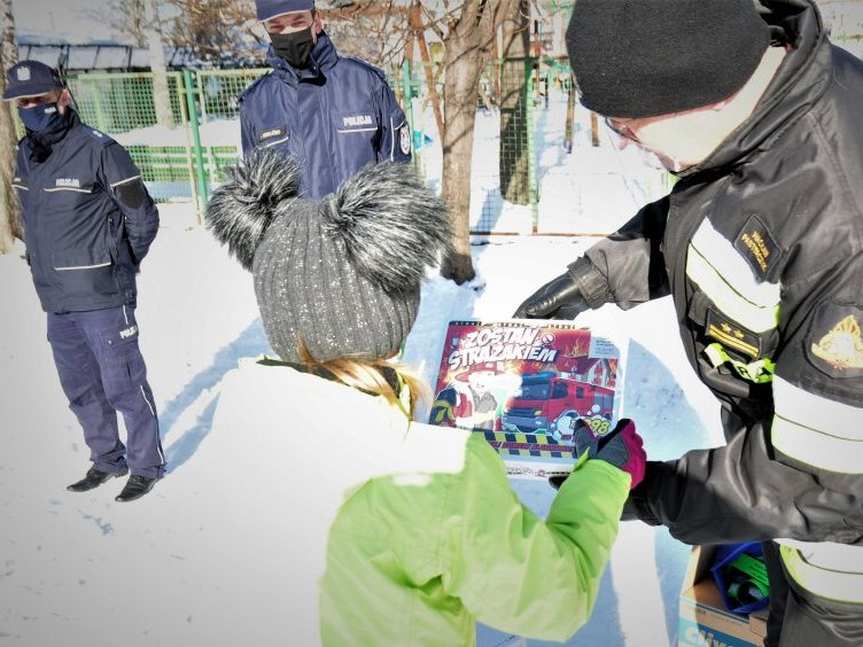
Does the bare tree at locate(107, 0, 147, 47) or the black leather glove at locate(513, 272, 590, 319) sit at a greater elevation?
the bare tree at locate(107, 0, 147, 47)

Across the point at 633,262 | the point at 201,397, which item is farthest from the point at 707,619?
the point at 201,397

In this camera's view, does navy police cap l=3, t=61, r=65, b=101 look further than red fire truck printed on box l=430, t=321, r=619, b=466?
Yes

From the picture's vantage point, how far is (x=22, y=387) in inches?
221

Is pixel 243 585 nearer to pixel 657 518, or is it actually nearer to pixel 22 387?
pixel 657 518

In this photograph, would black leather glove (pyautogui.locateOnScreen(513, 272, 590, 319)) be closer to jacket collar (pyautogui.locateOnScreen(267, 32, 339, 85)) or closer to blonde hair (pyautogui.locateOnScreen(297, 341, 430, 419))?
blonde hair (pyautogui.locateOnScreen(297, 341, 430, 419))

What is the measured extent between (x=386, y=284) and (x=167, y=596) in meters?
2.42

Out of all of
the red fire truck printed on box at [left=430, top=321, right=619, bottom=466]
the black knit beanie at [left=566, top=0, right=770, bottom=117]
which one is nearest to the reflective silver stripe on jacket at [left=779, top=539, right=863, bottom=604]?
the black knit beanie at [left=566, top=0, right=770, bottom=117]

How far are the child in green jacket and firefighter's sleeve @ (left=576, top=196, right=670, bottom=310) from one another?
0.81 m

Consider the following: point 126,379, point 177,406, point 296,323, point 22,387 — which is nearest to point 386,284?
point 296,323

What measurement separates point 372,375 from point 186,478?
9.97 feet

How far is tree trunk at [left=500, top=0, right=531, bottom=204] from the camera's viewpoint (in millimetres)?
8141

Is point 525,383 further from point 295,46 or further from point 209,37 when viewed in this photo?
point 209,37

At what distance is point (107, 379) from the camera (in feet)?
12.9

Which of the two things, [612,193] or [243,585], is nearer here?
[243,585]
